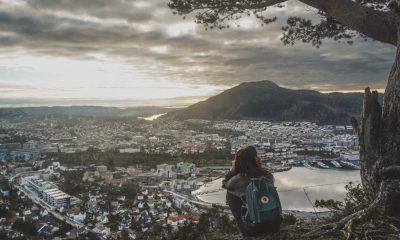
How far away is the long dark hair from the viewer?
2923 millimetres

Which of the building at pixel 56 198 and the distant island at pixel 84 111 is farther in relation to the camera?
the distant island at pixel 84 111

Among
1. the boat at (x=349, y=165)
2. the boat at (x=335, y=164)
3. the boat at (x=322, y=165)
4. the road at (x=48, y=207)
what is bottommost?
the road at (x=48, y=207)

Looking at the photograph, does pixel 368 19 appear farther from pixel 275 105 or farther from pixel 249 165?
pixel 275 105

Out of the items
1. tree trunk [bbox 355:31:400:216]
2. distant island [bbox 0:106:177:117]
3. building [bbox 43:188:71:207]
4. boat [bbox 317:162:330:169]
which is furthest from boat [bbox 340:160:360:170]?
distant island [bbox 0:106:177:117]

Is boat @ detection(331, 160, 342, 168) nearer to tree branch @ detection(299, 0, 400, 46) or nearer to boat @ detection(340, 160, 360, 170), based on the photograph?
boat @ detection(340, 160, 360, 170)

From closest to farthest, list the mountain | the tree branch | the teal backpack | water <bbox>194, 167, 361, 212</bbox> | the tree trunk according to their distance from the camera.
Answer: the teal backpack < the tree trunk < the tree branch < water <bbox>194, 167, 361, 212</bbox> < the mountain

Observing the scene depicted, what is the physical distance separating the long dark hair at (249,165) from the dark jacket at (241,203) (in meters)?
0.05

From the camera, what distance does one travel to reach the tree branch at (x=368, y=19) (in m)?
3.54

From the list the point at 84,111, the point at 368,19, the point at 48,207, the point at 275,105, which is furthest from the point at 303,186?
the point at 84,111

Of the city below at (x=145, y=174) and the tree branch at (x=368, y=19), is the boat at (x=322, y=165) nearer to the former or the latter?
the city below at (x=145, y=174)

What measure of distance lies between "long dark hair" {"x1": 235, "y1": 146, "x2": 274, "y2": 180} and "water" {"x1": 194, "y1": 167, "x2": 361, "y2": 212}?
42.9 ft

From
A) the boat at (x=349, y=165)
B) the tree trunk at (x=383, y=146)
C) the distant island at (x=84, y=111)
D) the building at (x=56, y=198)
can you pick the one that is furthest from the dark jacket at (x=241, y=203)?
the distant island at (x=84, y=111)

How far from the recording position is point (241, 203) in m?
3.12

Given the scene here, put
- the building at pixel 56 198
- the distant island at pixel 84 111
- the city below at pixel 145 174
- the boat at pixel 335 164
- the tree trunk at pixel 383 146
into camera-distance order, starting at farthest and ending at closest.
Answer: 1. the distant island at pixel 84 111
2. the boat at pixel 335 164
3. the building at pixel 56 198
4. the city below at pixel 145 174
5. the tree trunk at pixel 383 146
